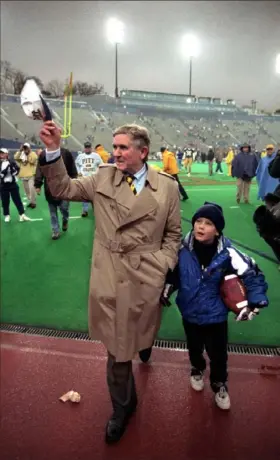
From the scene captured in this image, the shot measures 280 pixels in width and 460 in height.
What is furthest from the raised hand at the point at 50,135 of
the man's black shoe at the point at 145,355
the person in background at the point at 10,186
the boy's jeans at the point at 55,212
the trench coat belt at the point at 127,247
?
the person in background at the point at 10,186

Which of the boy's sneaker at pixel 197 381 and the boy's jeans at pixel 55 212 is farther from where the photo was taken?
the boy's jeans at pixel 55 212

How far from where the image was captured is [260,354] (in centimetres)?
304

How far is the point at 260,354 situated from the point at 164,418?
108 cm

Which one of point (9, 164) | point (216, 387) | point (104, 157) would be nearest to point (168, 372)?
point (216, 387)

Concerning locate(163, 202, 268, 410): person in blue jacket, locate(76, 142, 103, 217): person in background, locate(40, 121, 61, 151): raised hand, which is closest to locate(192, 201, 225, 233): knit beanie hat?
locate(163, 202, 268, 410): person in blue jacket

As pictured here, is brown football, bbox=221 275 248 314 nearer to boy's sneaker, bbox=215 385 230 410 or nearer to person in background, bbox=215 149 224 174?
boy's sneaker, bbox=215 385 230 410

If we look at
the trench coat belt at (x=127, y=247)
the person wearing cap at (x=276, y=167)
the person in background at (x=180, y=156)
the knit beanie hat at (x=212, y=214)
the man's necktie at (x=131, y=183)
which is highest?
the person in background at (x=180, y=156)

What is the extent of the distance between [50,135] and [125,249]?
727 mm

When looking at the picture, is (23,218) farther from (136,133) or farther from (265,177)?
(136,133)

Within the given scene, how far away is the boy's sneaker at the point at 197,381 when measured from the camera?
2.66 meters

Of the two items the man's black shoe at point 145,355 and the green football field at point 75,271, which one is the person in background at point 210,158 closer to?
the green football field at point 75,271

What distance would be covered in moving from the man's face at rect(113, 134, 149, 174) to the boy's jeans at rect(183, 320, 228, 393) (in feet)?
3.70

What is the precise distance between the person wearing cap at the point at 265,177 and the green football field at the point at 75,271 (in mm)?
92

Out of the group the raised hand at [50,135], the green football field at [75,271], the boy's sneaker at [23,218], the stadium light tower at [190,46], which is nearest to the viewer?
the raised hand at [50,135]
